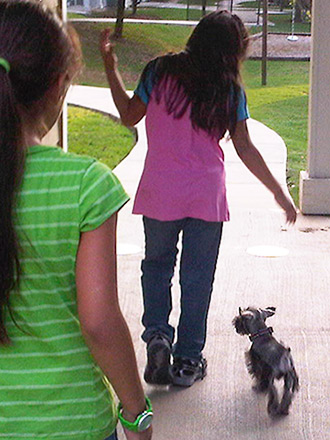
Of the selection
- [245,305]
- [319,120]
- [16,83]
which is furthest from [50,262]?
[319,120]

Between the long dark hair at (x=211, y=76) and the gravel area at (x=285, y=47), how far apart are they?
22607mm

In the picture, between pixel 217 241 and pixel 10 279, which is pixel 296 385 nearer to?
pixel 217 241

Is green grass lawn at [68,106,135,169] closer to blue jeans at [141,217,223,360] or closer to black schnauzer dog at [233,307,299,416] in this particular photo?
blue jeans at [141,217,223,360]

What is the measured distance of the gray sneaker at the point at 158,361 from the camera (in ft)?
13.5

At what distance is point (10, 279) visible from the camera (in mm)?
1731

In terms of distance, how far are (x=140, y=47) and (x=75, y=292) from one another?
793 inches

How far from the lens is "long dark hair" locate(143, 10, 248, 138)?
151 inches

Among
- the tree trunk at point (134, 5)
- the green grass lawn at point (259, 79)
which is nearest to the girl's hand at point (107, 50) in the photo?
the green grass lawn at point (259, 79)

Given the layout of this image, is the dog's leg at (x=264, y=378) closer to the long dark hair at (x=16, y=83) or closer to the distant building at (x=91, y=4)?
the long dark hair at (x=16, y=83)

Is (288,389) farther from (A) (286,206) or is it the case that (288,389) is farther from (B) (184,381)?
(A) (286,206)

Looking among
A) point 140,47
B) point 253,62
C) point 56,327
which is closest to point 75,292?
point 56,327

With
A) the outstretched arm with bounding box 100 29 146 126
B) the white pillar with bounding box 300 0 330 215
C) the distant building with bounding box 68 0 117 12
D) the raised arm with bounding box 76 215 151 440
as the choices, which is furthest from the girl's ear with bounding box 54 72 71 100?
the distant building with bounding box 68 0 117 12

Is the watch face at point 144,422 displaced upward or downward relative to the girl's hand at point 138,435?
upward

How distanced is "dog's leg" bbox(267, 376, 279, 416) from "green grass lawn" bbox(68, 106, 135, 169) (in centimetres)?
926
